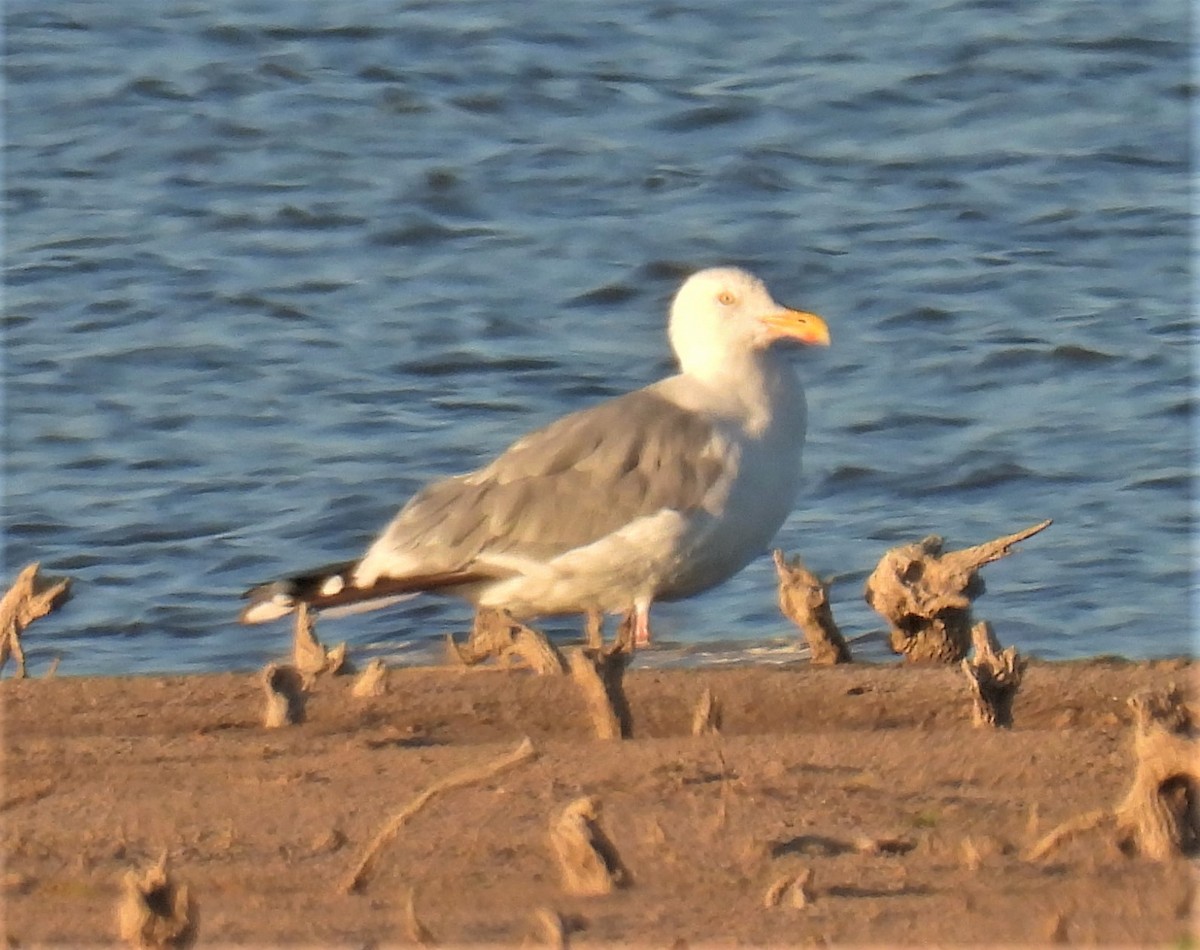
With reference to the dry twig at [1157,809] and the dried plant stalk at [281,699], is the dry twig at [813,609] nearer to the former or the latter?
the dried plant stalk at [281,699]

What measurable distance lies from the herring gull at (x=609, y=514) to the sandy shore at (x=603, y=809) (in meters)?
1.47

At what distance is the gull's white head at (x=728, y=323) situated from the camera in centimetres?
699

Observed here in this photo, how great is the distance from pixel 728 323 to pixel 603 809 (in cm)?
336

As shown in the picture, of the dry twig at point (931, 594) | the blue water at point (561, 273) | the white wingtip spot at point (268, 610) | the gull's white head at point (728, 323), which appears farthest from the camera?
the blue water at point (561, 273)

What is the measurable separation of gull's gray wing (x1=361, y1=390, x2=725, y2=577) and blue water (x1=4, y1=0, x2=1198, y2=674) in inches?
19.4

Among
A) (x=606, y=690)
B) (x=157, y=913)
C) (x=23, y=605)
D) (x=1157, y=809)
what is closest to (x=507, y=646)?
(x=606, y=690)

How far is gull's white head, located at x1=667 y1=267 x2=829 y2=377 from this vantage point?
6.99 meters

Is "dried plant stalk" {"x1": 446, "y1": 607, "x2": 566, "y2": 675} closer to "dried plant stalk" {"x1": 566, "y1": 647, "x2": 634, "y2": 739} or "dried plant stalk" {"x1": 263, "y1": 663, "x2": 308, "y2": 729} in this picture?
"dried plant stalk" {"x1": 566, "y1": 647, "x2": 634, "y2": 739}

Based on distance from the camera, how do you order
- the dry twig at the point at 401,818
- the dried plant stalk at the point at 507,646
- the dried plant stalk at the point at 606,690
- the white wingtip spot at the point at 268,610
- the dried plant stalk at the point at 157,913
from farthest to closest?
the white wingtip spot at the point at 268,610
the dried plant stalk at the point at 507,646
the dried plant stalk at the point at 606,690
the dry twig at the point at 401,818
the dried plant stalk at the point at 157,913

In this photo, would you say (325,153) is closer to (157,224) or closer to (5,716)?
(157,224)

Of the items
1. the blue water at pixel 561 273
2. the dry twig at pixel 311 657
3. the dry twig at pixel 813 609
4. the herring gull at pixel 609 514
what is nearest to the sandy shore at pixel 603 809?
the dry twig at pixel 311 657

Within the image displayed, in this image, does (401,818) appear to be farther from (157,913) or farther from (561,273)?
(561,273)

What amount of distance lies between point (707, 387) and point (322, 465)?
235 cm

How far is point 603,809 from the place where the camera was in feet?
12.7
